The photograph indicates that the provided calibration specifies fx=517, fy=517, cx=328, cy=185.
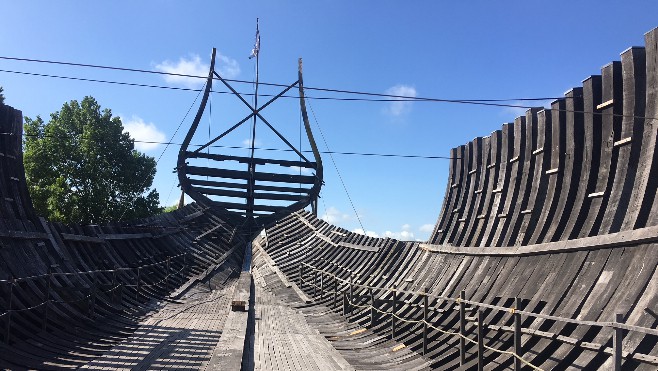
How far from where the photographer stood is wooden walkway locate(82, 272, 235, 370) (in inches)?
316

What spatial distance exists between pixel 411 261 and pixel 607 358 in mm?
7569

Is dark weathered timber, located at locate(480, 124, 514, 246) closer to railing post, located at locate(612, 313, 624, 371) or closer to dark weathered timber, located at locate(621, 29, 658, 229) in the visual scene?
dark weathered timber, located at locate(621, 29, 658, 229)

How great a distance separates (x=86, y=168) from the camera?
38906 millimetres

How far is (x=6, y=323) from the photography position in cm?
803

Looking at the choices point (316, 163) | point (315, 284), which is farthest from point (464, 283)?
point (316, 163)

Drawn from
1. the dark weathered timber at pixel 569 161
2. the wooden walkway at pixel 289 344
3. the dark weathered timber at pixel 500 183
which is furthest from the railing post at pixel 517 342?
the dark weathered timber at pixel 500 183

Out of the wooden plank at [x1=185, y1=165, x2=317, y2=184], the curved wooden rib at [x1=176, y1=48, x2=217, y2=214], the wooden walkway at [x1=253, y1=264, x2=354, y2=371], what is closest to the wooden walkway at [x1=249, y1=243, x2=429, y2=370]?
the wooden walkway at [x1=253, y1=264, x2=354, y2=371]

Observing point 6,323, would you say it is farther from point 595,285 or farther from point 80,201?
point 80,201

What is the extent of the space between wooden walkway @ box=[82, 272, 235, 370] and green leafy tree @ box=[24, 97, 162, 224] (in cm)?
2549

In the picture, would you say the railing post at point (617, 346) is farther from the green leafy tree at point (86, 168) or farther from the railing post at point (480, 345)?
the green leafy tree at point (86, 168)

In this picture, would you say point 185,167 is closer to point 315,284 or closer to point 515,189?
point 315,284

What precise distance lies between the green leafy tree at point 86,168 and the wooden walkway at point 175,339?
25.5 meters

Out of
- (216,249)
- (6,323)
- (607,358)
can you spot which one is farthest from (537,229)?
(216,249)

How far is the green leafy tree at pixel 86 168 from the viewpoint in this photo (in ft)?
120
